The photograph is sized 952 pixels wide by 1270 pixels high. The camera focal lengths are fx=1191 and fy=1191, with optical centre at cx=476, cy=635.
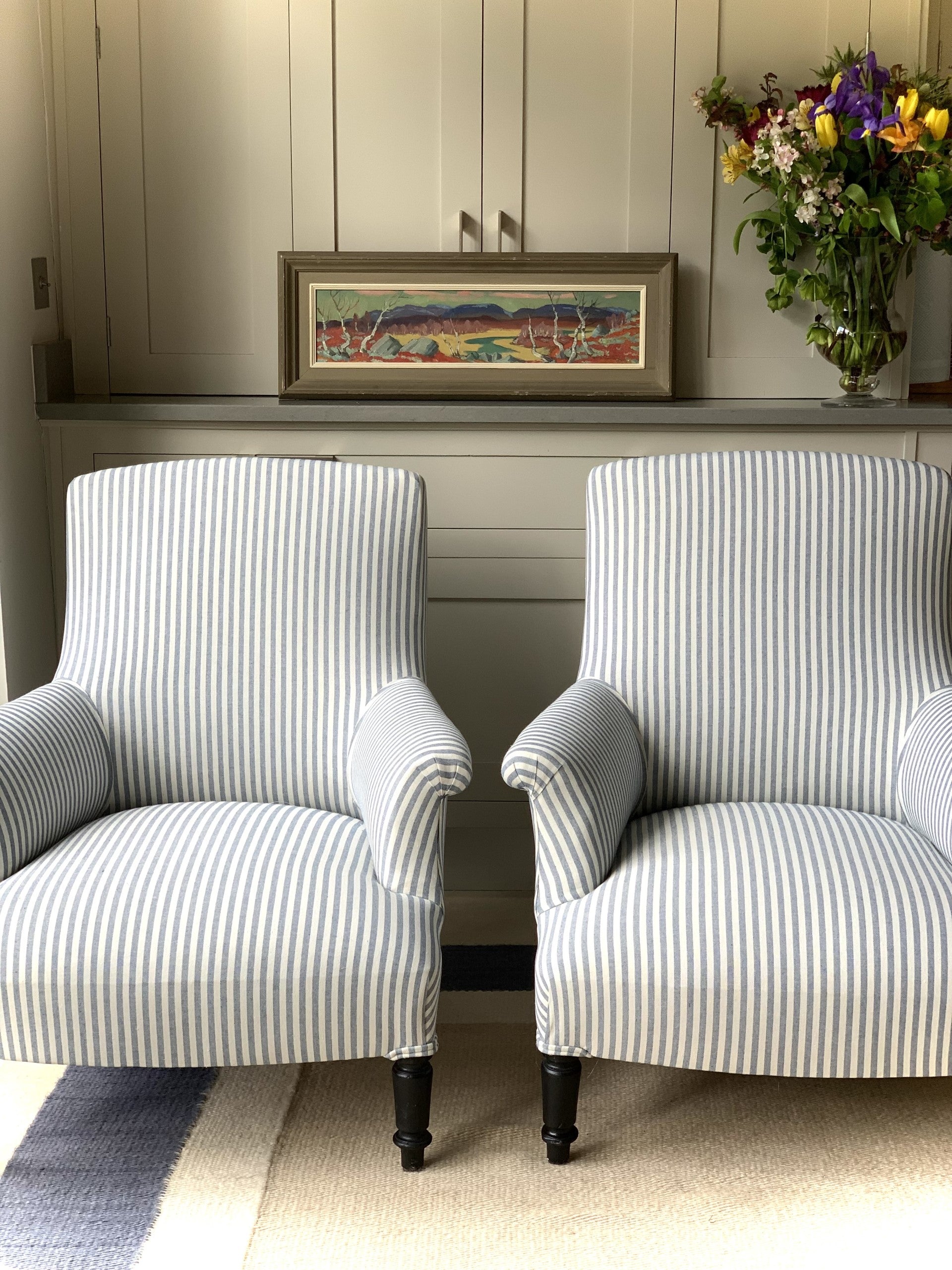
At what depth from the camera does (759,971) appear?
57.8 inches

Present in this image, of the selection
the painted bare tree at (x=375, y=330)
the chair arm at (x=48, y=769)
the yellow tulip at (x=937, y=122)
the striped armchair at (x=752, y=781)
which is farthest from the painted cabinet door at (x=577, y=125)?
the chair arm at (x=48, y=769)

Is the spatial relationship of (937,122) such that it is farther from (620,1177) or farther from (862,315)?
(620,1177)

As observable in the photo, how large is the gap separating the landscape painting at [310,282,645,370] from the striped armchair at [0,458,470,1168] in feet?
2.07

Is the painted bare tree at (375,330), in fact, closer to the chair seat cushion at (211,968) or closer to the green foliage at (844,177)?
the green foliage at (844,177)

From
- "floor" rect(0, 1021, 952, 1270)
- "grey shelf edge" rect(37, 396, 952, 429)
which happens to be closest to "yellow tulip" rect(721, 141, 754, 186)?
"grey shelf edge" rect(37, 396, 952, 429)

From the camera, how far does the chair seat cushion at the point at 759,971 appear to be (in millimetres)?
1464

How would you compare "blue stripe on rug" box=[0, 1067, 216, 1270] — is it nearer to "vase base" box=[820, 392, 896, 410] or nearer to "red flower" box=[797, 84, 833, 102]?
"vase base" box=[820, 392, 896, 410]

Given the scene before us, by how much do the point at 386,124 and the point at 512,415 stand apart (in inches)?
28.5

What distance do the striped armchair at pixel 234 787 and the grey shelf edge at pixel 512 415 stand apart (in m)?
0.43

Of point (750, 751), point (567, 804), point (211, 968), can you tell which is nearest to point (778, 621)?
point (750, 751)

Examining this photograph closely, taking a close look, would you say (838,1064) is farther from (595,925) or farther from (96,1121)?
(96,1121)

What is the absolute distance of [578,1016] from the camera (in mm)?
1517

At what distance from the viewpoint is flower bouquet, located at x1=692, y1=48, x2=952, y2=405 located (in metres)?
2.26

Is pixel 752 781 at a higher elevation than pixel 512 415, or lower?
lower
